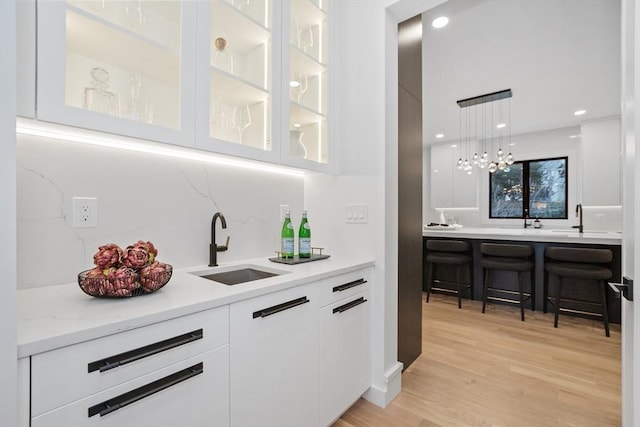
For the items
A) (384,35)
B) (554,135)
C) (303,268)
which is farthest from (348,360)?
(554,135)

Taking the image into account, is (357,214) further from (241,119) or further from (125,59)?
(125,59)

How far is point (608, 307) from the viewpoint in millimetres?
3191

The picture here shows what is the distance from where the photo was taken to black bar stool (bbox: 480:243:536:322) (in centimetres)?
340

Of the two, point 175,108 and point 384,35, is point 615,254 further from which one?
point 175,108

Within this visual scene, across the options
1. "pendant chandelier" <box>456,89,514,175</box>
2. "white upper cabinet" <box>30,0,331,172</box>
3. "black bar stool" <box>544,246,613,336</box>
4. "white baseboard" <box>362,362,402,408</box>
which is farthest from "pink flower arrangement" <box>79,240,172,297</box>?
"pendant chandelier" <box>456,89,514,175</box>

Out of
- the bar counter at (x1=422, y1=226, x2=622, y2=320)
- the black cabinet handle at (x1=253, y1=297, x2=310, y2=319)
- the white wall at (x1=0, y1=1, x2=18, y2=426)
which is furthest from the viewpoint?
the bar counter at (x1=422, y1=226, x2=622, y2=320)

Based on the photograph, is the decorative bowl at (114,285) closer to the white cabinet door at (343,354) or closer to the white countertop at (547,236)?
the white cabinet door at (343,354)

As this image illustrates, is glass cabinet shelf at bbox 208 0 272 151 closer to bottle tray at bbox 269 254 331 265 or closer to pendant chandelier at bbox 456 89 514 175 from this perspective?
bottle tray at bbox 269 254 331 265

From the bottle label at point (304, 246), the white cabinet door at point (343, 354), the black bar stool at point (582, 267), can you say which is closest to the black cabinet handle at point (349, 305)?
the white cabinet door at point (343, 354)

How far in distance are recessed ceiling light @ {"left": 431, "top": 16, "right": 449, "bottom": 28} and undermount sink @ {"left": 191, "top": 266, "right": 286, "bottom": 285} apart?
8.78 feet

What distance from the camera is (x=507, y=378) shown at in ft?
7.19

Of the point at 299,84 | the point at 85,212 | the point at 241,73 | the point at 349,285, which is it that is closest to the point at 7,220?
the point at 85,212

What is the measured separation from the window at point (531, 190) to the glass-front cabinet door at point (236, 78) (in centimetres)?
622

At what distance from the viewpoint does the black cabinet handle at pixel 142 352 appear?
774 mm
